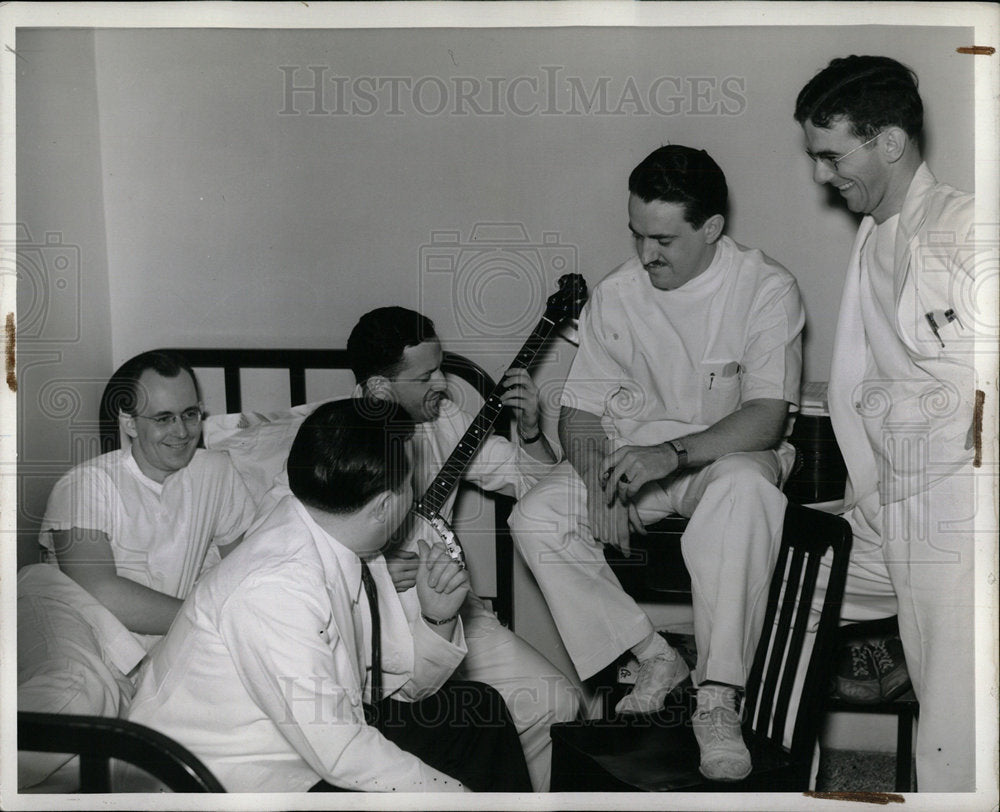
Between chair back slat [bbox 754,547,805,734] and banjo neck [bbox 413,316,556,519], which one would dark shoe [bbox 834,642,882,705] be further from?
banjo neck [bbox 413,316,556,519]

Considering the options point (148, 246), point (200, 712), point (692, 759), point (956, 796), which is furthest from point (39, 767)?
point (956, 796)

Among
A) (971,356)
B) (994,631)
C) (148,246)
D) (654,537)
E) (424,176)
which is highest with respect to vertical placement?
(424,176)

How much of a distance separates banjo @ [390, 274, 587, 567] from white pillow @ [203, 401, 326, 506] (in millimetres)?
272

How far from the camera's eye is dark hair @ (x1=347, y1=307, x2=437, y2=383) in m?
1.79

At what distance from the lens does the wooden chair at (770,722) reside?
1.61m

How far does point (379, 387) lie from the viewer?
1.80m

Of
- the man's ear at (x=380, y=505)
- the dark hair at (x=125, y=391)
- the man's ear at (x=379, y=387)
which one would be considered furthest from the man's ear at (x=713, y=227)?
the dark hair at (x=125, y=391)

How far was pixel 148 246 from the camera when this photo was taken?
1.78 m

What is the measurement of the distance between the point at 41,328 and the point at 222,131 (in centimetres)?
48

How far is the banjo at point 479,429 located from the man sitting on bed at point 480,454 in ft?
0.05

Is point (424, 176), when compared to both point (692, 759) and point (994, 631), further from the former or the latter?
point (994, 631)

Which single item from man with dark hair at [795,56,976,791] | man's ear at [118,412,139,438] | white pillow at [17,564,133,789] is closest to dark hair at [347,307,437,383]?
man's ear at [118,412,139,438]

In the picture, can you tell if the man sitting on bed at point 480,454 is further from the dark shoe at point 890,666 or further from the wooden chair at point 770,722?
the dark shoe at point 890,666

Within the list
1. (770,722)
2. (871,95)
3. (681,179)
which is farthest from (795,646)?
(871,95)
